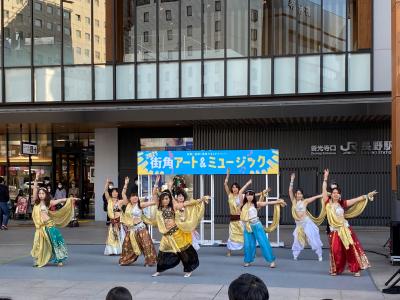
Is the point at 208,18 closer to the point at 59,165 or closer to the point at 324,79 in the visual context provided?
the point at 324,79

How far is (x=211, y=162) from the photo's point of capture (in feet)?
46.3

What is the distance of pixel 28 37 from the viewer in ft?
66.6

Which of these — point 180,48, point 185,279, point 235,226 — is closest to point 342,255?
point 185,279

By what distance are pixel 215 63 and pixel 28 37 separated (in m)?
6.91

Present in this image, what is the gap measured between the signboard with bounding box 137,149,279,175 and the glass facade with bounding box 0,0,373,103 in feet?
16.0

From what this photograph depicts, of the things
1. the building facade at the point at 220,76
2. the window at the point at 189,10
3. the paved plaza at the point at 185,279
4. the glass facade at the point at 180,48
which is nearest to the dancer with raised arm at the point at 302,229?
the paved plaza at the point at 185,279

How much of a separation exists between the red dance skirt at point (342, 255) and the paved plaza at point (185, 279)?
0.18 metres

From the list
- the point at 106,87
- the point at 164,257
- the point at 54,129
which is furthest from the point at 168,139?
the point at 164,257

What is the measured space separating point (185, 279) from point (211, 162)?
4.78m

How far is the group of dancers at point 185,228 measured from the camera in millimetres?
9953

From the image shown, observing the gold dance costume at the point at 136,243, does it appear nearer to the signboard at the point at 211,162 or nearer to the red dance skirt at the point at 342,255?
the signboard at the point at 211,162

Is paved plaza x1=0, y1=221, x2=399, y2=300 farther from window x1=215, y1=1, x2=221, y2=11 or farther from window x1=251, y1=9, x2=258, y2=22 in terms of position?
window x1=215, y1=1, x2=221, y2=11

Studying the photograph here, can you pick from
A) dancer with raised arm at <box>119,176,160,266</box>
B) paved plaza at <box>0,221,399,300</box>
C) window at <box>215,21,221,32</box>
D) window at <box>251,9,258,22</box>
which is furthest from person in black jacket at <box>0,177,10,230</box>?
window at <box>251,9,258,22</box>

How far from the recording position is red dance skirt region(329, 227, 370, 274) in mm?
9898
